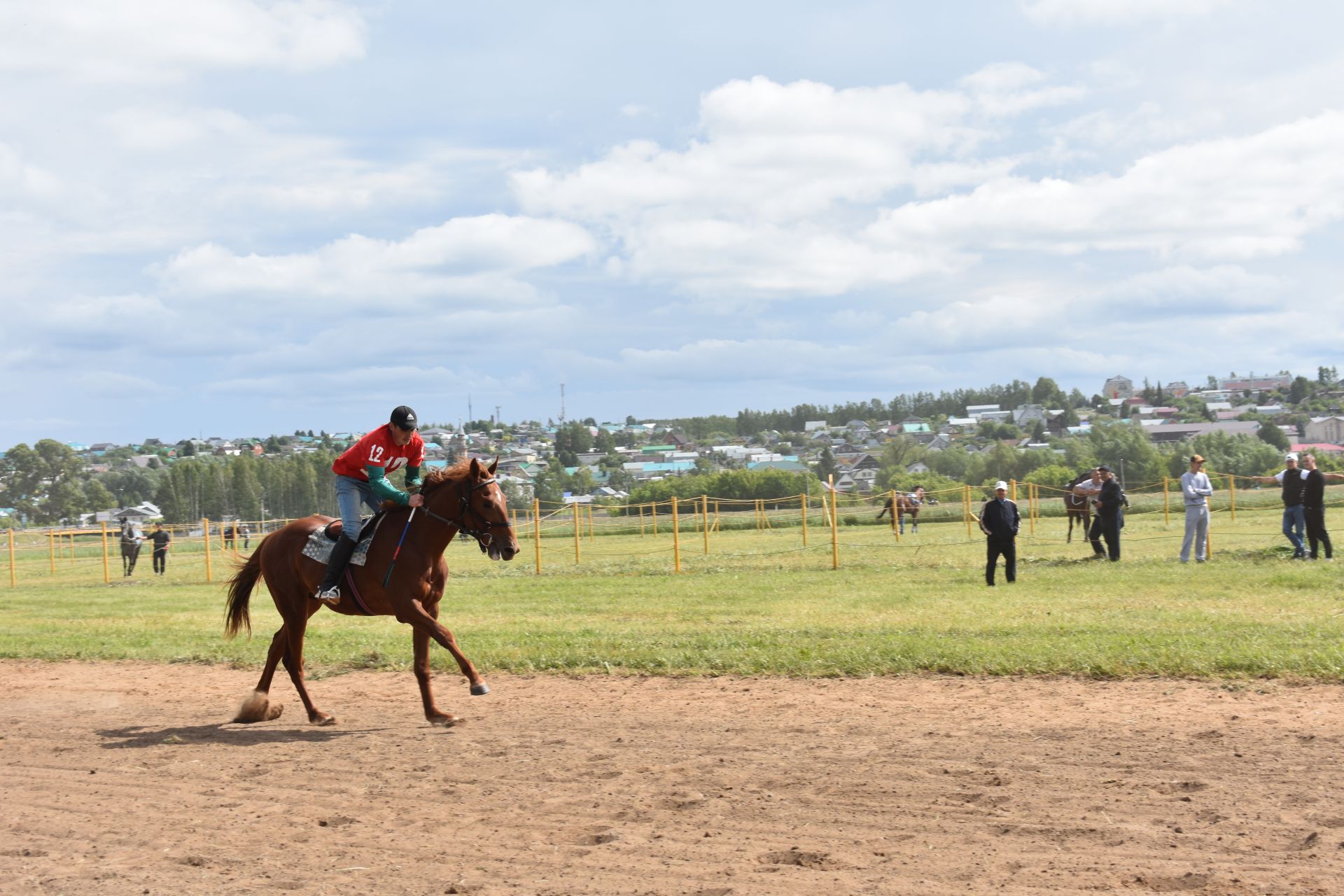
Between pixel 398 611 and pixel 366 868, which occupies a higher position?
pixel 398 611

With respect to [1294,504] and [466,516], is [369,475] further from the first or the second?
[1294,504]

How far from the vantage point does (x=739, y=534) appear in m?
47.1

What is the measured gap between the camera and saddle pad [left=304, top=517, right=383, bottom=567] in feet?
33.9

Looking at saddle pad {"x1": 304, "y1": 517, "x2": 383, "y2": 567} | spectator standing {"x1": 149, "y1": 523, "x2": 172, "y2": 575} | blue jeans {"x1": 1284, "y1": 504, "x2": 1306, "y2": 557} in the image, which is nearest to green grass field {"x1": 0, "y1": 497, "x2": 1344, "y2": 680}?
blue jeans {"x1": 1284, "y1": 504, "x2": 1306, "y2": 557}

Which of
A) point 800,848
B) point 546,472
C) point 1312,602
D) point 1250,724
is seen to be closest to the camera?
point 800,848

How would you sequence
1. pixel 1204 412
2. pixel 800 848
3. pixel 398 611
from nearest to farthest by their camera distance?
pixel 800 848 → pixel 398 611 → pixel 1204 412

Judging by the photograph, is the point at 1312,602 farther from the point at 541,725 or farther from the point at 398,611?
the point at 398,611

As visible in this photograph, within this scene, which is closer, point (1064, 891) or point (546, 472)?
point (1064, 891)

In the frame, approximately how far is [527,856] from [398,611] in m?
4.34

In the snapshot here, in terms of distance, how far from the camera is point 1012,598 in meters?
17.8

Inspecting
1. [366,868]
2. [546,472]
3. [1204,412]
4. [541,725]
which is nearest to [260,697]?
[541,725]

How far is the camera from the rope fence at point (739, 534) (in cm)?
3164

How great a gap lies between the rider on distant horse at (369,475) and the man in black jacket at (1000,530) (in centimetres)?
1247

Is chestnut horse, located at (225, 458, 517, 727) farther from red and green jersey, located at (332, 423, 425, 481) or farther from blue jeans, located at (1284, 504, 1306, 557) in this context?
blue jeans, located at (1284, 504, 1306, 557)
